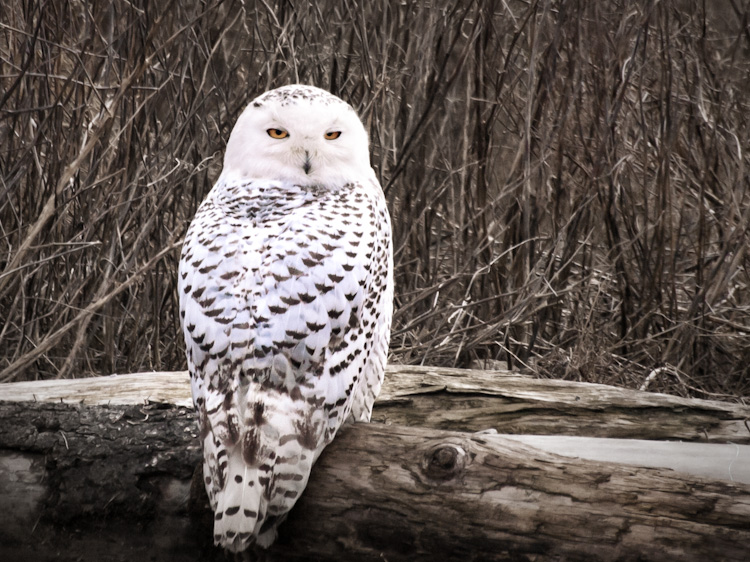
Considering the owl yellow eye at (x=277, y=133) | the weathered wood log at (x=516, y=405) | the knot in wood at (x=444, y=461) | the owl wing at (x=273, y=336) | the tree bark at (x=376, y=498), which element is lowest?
the weathered wood log at (x=516, y=405)

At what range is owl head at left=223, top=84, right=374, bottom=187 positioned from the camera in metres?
2.22

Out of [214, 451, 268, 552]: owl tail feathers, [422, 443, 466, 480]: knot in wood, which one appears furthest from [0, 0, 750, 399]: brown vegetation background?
[214, 451, 268, 552]: owl tail feathers

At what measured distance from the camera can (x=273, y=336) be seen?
1922mm

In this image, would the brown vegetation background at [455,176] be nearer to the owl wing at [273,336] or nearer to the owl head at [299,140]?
the owl head at [299,140]

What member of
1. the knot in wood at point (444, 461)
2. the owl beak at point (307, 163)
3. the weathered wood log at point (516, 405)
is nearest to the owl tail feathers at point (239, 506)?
the knot in wood at point (444, 461)

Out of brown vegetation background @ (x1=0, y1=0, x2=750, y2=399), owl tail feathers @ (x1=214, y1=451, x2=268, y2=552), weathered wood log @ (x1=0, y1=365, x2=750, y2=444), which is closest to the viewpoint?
owl tail feathers @ (x1=214, y1=451, x2=268, y2=552)

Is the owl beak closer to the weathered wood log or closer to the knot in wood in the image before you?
the knot in wood

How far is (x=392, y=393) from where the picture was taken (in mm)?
2936

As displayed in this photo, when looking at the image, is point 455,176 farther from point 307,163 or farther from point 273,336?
point 273,336

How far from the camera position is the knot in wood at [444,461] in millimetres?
1926

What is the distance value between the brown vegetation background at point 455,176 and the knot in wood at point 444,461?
1.53 m

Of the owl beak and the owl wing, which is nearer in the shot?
the owl wing

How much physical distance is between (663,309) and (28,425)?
2741 millimetres

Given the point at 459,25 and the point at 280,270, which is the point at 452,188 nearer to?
the point at 459,25
